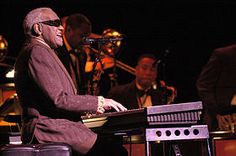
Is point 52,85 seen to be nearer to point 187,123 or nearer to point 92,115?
point 92,115

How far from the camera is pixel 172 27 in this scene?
892cm

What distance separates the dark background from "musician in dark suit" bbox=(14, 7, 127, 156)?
5174 millimetres

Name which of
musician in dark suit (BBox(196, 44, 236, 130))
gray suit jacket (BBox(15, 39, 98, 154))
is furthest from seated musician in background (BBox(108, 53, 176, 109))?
gray suit jacket (BBox(15, 39, 98, 154))

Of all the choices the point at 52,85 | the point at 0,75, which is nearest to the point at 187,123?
the point at 52,85

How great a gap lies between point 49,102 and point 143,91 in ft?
13.1

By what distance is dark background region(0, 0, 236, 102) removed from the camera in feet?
28.9

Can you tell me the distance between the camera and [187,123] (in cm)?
338

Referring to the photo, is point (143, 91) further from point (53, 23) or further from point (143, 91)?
point (53, 23)

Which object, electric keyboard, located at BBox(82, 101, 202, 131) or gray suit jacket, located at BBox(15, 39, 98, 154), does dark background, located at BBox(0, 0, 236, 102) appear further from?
electric keyboard, located at BBox(82, 101, 202, 131)

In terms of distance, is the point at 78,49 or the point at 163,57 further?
the point at 163,57

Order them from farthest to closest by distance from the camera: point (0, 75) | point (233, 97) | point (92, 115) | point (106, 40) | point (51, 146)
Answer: point (0, 75)
point (233, 97)
point (106, 40)
point (92, 115)
point (51, 146)

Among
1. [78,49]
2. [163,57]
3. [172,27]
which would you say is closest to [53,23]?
[78,49]

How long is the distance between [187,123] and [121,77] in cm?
599

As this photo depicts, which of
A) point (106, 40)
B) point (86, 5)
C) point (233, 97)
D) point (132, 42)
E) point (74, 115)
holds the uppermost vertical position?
point (86, 5)
